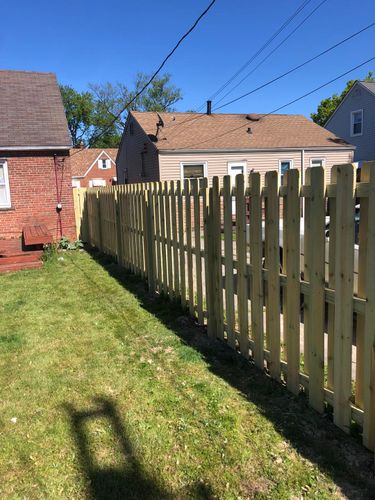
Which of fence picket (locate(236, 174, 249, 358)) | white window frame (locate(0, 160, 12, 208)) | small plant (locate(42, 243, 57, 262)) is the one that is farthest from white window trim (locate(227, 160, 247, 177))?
fence picket (locate(236, 174, 249, 358))

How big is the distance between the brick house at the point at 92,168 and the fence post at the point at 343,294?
42396 millimetres

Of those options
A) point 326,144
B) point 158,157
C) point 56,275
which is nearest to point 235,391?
point 56,275

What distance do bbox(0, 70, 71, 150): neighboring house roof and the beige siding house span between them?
4484 millimetres

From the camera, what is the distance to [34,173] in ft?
42.6

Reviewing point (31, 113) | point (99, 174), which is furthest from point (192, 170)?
point (99, 174)

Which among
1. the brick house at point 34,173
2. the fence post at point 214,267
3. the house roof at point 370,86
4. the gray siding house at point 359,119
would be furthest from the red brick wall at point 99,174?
the fence post at point 214,267

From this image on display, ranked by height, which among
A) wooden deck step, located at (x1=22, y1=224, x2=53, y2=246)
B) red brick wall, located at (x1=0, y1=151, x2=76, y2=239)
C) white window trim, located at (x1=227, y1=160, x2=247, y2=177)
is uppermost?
white window trim, located at (x1=227, y1=160, x2=247, y2=177)

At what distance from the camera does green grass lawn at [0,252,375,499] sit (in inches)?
94.0

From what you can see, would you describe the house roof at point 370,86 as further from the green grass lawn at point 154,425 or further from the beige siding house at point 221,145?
the green grass lawn at point 154,425

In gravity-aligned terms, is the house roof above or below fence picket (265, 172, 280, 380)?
above

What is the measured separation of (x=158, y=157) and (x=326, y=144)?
8478 millimetres

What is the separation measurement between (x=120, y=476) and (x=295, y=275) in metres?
1.75

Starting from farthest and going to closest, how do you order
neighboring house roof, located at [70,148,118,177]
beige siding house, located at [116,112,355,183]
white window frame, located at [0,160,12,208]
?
neighboring house roof, located at [70,148,118,177], beige siding house, located at [116,112,355,183], white window frame, located at [0,160,12,208]

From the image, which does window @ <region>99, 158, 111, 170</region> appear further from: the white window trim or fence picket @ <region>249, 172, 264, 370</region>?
fence picket @ <region>249, 172, 264, 370</region>
